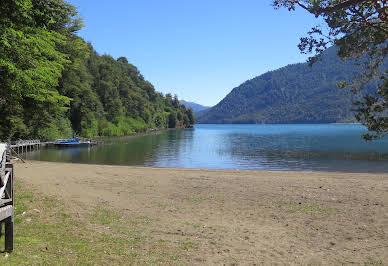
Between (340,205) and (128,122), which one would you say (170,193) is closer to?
(340,205)

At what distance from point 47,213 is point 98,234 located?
306 centimetres

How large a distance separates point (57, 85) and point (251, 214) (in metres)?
23.1

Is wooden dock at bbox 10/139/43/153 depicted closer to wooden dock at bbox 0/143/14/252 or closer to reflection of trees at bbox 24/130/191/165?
reflection of trees at bbox 24/130/191/165

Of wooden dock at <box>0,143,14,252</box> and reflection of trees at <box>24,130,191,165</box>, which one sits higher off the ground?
wooden dock at <box>0,143,14,252</box>

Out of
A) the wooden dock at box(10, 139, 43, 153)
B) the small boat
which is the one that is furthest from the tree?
the small boat

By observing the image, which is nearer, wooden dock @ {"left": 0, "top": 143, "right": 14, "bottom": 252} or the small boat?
wooden dock @ {"left": 0, "top": 143, "right": 14, "bottom": 252}

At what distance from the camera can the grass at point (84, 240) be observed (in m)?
7.45

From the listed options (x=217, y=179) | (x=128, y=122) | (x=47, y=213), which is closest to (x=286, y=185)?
(x=217, y=179)

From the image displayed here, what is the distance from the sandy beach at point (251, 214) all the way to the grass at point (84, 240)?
42 centimetres

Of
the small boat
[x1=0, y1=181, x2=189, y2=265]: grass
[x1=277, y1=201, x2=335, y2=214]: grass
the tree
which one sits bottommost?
[x1=277, y1=201, x2=335, y2=214]: grass

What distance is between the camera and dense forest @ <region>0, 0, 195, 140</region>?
1121 cm

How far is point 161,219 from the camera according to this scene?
11.8 meters

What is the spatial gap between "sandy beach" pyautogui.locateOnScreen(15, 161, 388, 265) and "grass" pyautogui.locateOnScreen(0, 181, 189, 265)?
42 cm

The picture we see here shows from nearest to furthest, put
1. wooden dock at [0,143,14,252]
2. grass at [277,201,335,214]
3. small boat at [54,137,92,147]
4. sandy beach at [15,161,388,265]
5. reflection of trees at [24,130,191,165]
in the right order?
wooden dock at [0,143,14,252] < sandy beach at [15,161,388,265] < grass at [277,201,335,214] < reflection of trees at [24,130,191,165] < small boat at [54,137,92,147]
